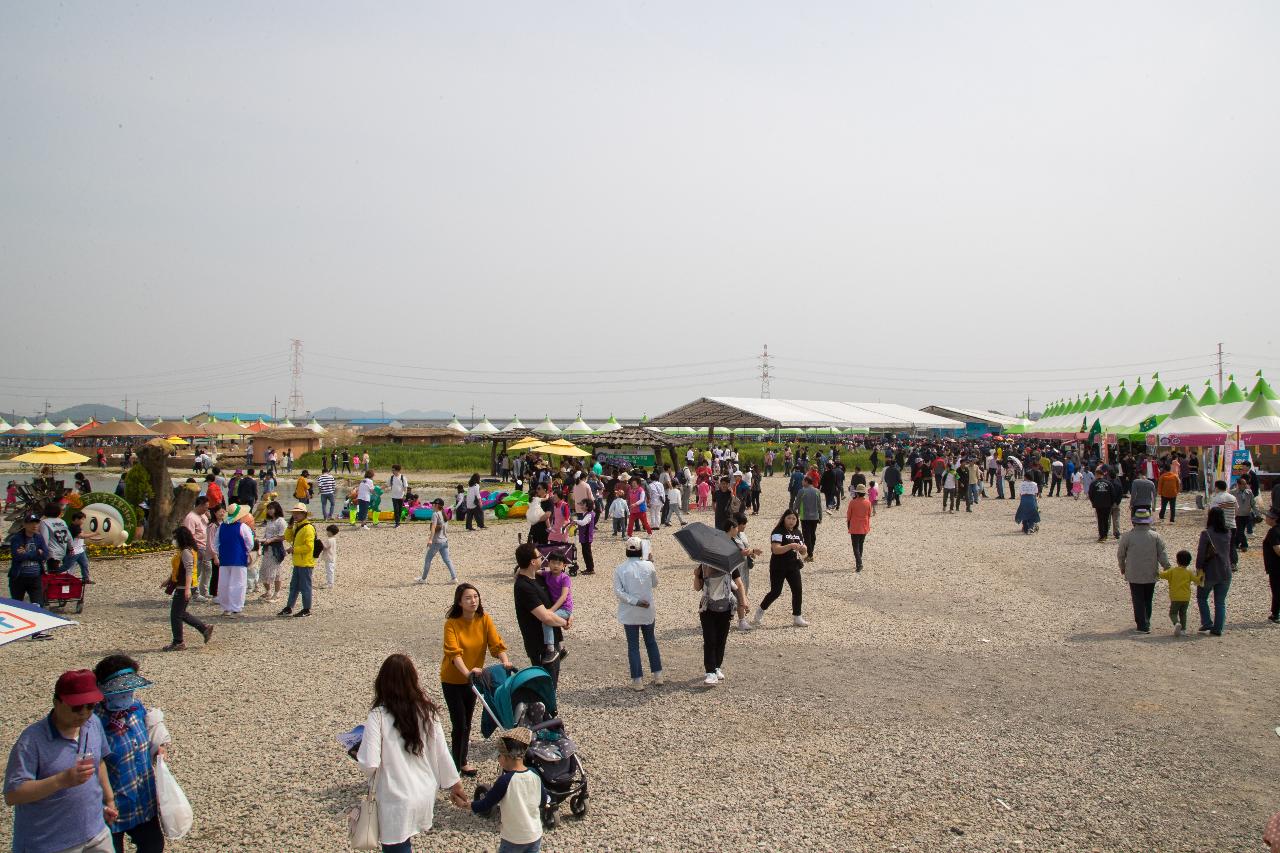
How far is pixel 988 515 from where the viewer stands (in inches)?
862

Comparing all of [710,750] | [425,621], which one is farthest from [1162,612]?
[425,621]

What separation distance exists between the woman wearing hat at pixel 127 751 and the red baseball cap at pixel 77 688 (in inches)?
10.4

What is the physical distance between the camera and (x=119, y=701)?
361 cm

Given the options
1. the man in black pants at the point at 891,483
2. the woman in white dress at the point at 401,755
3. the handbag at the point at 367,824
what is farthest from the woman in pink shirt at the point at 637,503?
the handbag at the point at 367,824

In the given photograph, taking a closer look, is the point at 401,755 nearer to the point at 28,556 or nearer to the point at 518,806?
the point at 518,806

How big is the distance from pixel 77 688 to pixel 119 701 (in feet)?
1.22

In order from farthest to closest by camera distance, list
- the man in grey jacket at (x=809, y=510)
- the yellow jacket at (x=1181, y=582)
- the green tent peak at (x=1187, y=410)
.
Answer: the green tent peak at (x=1187, y=410)
the man in grey jacket at (x=809, y=510)
the yellow jacket at (x=1181, y=582)

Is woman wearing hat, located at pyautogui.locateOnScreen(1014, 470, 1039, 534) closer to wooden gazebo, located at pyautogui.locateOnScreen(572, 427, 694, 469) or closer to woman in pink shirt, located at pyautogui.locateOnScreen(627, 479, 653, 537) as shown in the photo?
woman in pink shirt, located at pyautogui.locateOnScreen(627, 479, 653, 537)

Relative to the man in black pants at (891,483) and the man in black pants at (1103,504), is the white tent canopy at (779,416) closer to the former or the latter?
the man in black pants at (891,483)

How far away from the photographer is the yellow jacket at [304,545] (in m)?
10.1

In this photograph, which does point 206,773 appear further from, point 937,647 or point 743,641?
point 937,647

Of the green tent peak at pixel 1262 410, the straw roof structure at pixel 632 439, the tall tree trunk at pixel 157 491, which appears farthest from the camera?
the straw roof structure at pixel 632 439

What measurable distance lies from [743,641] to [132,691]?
6.40 metres

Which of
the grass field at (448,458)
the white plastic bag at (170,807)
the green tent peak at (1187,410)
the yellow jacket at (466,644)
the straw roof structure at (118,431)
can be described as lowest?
the grass field at (448,458)
